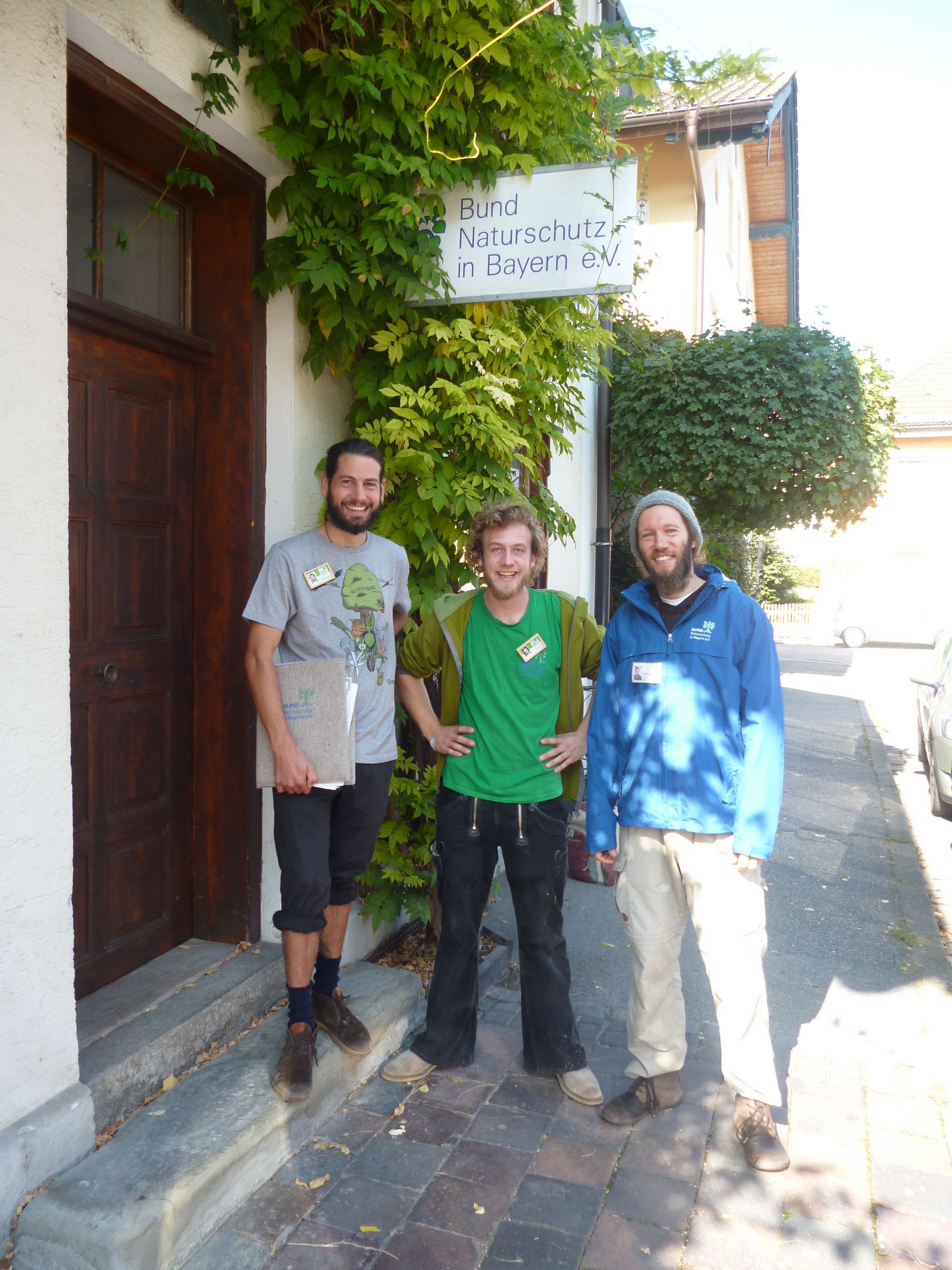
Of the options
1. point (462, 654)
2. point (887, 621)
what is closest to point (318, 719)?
point (462, 654)

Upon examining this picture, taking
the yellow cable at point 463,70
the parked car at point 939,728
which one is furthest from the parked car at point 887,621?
the yellow cable at point 463,70

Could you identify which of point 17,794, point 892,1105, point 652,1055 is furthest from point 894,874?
point 17,794

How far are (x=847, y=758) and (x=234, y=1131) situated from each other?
8.26 meters

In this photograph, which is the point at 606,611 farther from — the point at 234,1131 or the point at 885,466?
the point at 234,1131

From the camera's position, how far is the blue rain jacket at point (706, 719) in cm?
290

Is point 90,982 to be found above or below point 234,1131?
above

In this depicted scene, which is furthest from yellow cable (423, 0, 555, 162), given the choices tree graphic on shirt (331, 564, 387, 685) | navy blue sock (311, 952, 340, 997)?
navy blue sock (311, 952, 340, 997)

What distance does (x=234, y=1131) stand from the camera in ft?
8.76

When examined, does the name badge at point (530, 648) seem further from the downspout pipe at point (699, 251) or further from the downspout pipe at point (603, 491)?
the downspout pipe at point (699, 251)

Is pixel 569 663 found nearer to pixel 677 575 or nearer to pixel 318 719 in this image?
pixel 677 575

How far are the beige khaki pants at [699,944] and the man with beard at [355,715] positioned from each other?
0.88m

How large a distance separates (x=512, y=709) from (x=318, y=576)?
0.75 meters

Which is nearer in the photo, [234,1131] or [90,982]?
[234,1131]

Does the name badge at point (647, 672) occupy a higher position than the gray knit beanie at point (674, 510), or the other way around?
the gray knit beanie at point (674, 510)
